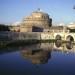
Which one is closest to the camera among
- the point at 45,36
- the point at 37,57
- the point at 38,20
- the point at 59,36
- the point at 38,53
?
the point at 37,57

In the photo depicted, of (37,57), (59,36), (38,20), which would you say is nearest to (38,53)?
(37,57)

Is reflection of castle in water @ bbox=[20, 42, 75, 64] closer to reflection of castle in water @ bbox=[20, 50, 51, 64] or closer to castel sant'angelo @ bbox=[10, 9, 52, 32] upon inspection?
reflection of castle in water @ bbox=[20, 50, 51, 64]

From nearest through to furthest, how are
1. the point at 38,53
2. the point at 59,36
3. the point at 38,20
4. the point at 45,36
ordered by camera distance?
the point at 38,53, the point at 45,36, the point at 59,36, the point at 38,20

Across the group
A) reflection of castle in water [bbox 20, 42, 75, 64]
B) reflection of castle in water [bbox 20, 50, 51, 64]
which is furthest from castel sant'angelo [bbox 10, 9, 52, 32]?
reflection of castle in water [bbox 20, 50, 51, 64]

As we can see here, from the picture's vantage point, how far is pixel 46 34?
56.5m

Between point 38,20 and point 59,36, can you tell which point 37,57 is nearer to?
point 59,36

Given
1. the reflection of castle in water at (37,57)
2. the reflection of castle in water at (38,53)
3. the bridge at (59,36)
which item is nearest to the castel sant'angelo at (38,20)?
the bridge at (59,36)

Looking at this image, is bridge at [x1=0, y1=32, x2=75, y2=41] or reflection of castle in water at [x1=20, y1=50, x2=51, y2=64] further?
bridge at [x1=0, y1=32, x2=75, y2=41]

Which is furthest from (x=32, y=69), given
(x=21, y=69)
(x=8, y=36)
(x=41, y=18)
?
(x=41, y=18)

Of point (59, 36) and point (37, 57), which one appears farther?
point (59, 36)

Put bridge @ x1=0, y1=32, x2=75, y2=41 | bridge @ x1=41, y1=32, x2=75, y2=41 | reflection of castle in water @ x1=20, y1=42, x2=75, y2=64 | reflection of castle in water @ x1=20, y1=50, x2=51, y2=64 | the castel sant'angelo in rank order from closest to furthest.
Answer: reflection of castle in water @ x1=20, y1=50, x2=51, y2=64 < reflection of castle in water @ x1=20, y1=42, x2=75, y2=64 < bridge @ x1=0, y1=32, x2=75, y2=41 < bridge @ x1=41, y1=32, x2=75, y2=41 < the castel sant'angelo

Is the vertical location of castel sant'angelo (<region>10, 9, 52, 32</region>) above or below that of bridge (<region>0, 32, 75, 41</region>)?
above

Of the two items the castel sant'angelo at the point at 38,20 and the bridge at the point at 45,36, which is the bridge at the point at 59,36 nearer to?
the bridge at the point at 45,36

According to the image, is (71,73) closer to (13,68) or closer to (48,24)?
(13,68)
